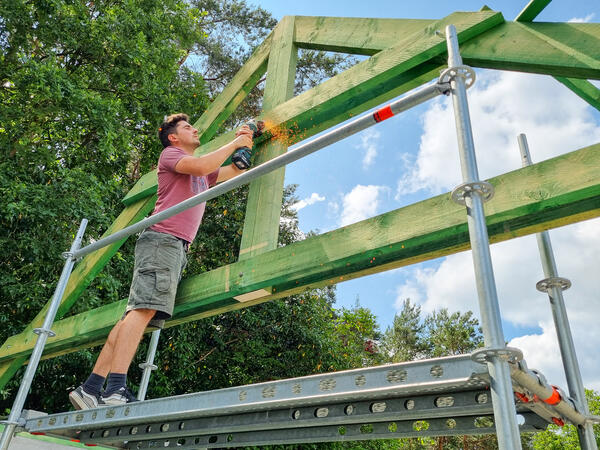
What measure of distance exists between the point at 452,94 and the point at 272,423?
3.72 ft

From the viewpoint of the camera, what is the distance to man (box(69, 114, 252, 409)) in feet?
6.59

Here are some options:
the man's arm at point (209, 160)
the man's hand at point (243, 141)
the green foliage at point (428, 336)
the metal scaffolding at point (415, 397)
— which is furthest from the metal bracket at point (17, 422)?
the green foliage at point (428, 336)

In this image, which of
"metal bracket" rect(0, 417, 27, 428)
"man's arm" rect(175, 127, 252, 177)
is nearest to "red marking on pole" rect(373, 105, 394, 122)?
"man's arm" rect(175, 127, 252, 177)

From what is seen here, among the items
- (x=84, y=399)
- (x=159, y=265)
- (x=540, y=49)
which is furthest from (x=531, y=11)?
(x=84, y=399)

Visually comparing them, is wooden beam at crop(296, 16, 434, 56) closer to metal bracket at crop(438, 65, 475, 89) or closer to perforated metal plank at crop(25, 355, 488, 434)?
metal bracket at crop(438, 65, 475, 89)

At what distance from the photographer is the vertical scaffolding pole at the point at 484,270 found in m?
0.90

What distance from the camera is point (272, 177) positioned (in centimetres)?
246

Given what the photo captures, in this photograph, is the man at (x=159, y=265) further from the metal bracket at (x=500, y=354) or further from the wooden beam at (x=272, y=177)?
the metal bracket at (x=500, y=354)

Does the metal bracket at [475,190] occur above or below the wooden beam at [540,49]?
below

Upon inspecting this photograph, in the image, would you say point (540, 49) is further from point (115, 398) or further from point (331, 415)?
point (115, 398)

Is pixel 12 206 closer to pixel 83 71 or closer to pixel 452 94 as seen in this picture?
pixel 83 71

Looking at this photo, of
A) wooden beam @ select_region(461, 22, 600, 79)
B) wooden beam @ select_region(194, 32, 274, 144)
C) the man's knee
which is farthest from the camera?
wooden beam @ select_region(194, 32, 274, 144)

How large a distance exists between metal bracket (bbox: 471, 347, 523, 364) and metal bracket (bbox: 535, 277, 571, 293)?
843mm

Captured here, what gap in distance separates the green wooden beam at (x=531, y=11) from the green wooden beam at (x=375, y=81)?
0.28 ft
